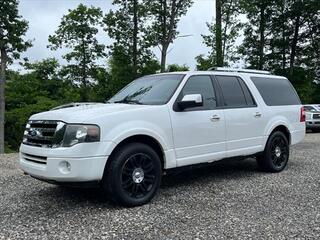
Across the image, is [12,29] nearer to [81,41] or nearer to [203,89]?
[81,41]

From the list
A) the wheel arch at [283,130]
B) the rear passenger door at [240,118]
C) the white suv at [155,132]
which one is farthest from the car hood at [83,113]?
the wheel arch at [283,130]

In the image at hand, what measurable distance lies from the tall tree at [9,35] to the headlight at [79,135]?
14.0m

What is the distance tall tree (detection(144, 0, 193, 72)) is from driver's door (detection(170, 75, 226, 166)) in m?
15.0

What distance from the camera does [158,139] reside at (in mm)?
5367

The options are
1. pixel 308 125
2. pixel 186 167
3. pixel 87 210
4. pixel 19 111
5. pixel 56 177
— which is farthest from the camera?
pixel 19 111

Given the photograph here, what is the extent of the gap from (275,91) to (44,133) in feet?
15.0

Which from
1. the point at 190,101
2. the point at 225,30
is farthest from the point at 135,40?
the point at 190,101

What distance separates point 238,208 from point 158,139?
1.37 metres

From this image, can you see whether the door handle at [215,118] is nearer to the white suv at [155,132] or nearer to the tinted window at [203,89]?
the white suv at [155,132]

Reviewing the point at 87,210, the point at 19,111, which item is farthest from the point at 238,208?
the point at 19,111

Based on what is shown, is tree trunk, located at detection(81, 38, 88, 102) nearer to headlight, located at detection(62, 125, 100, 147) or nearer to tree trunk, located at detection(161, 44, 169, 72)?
tree trunk, located at detection(161, 44, 169, 72)

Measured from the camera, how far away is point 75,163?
15.3 ft

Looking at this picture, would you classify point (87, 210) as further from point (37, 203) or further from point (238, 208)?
point (238, 208)

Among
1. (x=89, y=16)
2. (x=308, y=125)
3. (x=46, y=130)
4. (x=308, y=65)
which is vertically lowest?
(x=308, y=125)
